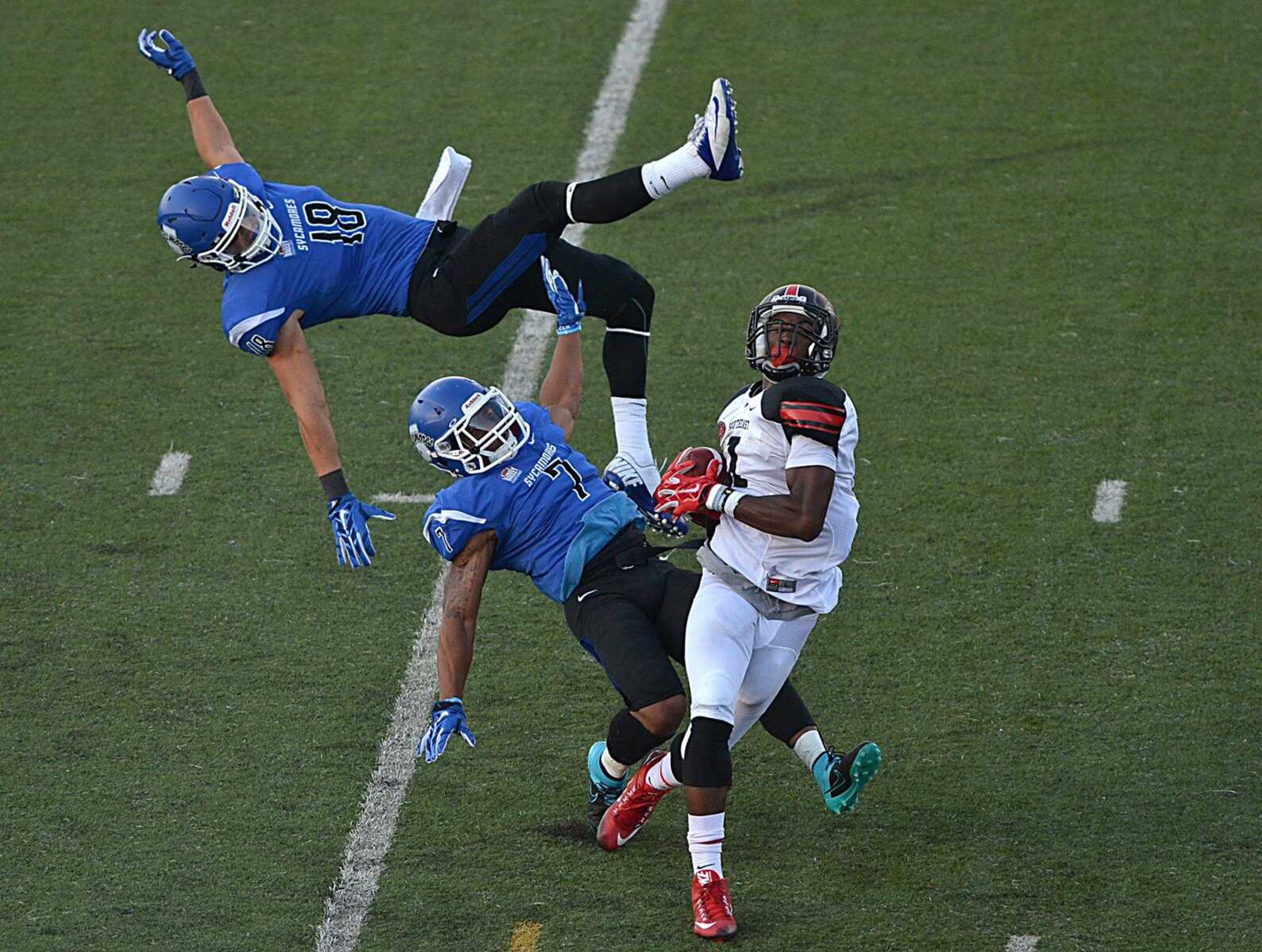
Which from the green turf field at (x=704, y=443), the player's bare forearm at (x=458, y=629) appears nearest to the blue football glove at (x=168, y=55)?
the green turf field at (x=704, y=443)

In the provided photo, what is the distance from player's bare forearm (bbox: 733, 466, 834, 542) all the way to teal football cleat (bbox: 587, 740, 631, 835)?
3.59 ft

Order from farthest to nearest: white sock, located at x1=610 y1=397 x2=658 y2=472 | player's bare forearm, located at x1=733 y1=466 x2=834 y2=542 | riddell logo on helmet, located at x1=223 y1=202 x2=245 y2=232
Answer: white sock, located at x1=610 y1=397 x2=658 y2=472
riddell logo on helmet, located at x1=223 y1=202 x2=245 y2=232
player's bare forearm, located at x1=733 y1=466 x2=834 y2=542

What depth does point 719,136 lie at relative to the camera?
19.7 feet

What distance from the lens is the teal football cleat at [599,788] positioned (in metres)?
6.00

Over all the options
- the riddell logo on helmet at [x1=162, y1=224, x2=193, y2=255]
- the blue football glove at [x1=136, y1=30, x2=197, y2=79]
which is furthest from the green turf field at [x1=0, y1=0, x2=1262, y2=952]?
the blue football glove at [x1=136, y1=30, x2=197, y2=79]

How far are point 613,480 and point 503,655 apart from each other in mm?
904

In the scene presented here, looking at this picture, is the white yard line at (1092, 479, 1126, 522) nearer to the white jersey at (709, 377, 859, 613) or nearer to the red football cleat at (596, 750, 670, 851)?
the white jersey at (709, 377, 859, 613)

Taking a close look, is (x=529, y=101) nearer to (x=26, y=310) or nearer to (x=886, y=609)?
(x=26, y=310)

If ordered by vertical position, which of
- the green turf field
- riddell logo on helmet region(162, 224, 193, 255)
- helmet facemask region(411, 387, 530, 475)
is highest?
riddell logo on helmet region(162, 224, 193, 255)

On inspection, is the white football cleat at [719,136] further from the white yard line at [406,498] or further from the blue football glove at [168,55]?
the white yard line at [406,498]

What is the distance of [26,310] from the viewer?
9.02 meters

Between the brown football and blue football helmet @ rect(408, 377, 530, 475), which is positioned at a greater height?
blue football helmet @ rect(408, 377, 530, 475)

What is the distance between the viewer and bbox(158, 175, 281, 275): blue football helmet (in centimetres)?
626

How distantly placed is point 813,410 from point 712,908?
5.05 ft
